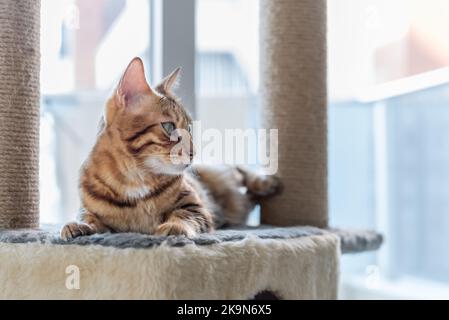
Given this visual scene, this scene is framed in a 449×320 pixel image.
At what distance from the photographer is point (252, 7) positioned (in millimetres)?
2004

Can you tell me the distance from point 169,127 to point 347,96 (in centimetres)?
125

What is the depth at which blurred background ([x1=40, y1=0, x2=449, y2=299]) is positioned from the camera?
1755mm

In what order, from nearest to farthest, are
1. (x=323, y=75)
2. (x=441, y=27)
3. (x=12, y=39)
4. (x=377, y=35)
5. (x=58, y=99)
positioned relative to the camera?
(x=12, y=39) → (x=323, y=75) → (x=441, y=27) → (x=58, y=99) → (x=377, y=35)

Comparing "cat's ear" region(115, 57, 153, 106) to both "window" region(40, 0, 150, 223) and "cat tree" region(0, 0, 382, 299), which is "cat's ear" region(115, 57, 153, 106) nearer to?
"cat tree" region(0, 0, 382, 299)

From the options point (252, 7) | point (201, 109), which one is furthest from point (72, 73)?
point (252, 7)

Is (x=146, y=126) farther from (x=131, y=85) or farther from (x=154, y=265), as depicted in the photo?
(x=154, y=265)

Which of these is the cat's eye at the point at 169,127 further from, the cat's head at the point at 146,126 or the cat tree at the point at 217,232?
the cat tree at the point at 217,232

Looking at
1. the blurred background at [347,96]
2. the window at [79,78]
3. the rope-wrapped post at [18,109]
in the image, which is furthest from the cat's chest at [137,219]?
the window at [79,78]

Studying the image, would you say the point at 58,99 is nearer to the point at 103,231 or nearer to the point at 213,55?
the point at 213,55

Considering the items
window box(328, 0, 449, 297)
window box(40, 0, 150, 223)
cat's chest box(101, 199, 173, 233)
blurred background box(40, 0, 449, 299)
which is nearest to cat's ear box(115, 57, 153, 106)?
cat's chest box(101, 199, 173, 233)

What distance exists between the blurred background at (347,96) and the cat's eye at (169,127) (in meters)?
0.46

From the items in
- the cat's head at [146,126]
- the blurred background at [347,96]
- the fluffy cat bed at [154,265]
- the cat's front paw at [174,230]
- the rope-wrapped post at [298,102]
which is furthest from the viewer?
the blurred background at [347,96]

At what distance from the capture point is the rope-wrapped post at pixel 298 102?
1.50 meters
